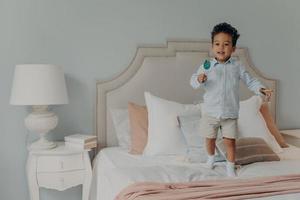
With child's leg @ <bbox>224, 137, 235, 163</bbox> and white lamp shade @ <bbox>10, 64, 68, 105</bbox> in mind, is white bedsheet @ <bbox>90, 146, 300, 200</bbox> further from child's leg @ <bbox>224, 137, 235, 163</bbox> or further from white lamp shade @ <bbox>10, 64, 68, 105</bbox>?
white lamp shade @ <bbox>10, 64, 68, 105</bbox>

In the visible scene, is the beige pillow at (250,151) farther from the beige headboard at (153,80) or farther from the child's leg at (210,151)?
the beige headboard at (153,80)

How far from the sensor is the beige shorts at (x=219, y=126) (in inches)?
90.6

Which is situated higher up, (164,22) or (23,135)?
(164,22)

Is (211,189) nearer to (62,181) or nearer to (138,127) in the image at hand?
(138,127)

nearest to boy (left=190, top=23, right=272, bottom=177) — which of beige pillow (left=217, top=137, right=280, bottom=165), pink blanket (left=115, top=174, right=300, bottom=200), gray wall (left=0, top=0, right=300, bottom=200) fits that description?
beige pillow (left=217, top=137, right=280, bottom=165)

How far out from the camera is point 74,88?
306 cm

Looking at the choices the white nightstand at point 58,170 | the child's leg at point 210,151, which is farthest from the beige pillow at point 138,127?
the child's leg at point 210,151

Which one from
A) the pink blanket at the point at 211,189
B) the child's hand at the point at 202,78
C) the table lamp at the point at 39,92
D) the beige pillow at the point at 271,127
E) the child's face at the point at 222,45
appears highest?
the child's face at the point at 222,45

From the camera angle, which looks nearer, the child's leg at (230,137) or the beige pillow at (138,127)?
the child's leg at (230,137)

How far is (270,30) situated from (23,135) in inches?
86.7

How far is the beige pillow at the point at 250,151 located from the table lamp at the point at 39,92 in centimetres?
111

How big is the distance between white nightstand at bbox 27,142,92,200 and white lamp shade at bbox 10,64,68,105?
0.34 meters

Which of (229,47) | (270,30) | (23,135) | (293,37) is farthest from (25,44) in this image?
(293,37)

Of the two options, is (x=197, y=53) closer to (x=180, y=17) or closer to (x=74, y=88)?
(x=180, y=17)
